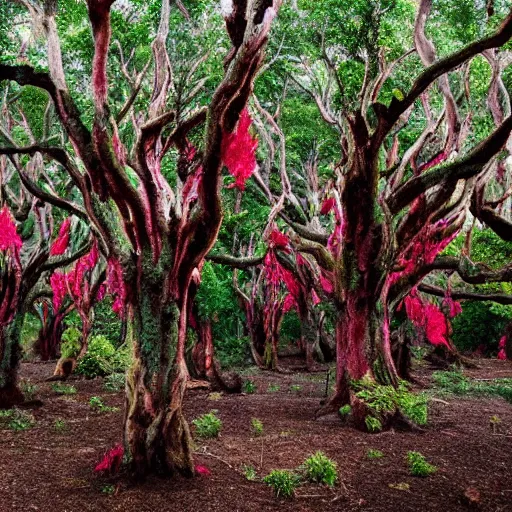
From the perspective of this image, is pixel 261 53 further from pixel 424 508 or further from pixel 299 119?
pixel 299 119

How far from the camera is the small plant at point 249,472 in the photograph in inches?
208

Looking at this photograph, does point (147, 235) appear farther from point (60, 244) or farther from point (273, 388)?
point (273, 388)

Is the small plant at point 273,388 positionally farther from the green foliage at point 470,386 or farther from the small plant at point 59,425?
the small plant at point 59,425

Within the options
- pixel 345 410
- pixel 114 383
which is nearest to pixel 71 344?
pixel 114 383

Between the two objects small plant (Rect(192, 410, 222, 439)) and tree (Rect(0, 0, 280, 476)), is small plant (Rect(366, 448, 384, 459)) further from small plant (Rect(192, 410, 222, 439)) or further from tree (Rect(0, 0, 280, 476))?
tree (Rect(0, 0, 280, 476))

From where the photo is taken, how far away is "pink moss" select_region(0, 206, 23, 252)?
26.9ft

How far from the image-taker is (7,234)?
826cm

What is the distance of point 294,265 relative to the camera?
14453 millimetres

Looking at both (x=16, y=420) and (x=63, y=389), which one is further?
(x=63, y=389)

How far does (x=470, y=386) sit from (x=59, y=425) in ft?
31.2

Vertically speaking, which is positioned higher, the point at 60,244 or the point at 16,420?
the point at 60,244

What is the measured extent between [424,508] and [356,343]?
3573 millimetres

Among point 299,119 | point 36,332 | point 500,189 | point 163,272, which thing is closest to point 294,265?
point 299,119

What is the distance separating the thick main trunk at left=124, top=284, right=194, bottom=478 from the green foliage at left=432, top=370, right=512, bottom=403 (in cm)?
858
